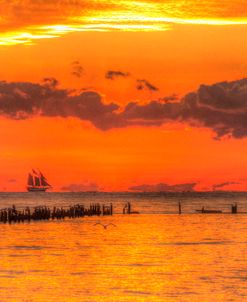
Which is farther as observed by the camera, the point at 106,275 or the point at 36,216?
the point at 36,216

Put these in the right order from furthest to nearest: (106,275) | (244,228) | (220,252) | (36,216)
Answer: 1. (36,216)
2. (244,228)
3. (220,252)
4. (106,275)

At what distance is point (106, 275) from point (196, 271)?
5.44m

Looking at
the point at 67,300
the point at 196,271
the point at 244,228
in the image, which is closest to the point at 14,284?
the point at 67,300

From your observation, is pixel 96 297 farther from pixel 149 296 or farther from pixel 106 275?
pixel 106 275

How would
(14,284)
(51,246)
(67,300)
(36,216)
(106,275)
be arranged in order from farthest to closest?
(36,216) < (51,246) < (106,275) < (14,284) < (67,300)

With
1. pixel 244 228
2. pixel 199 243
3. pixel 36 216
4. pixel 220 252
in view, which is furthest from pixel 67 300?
pixel 36 216

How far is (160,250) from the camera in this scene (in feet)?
196

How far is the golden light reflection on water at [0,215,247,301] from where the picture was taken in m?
37.8

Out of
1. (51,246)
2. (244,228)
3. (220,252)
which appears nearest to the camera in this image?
(220,252)

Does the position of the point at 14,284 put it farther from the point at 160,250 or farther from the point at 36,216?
the point at 36,216

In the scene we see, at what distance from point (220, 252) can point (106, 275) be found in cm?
1587

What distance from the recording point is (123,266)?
158 feet

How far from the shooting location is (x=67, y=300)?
35781mm

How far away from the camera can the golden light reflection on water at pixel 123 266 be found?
3778 cm
